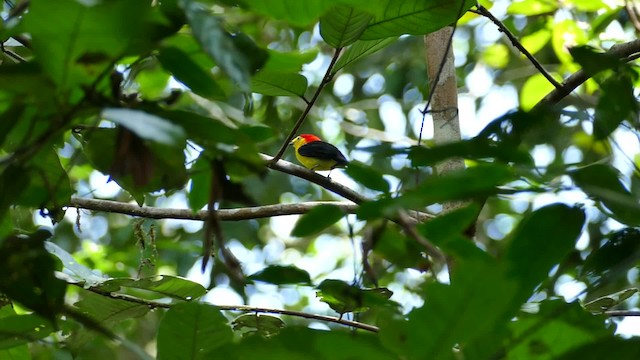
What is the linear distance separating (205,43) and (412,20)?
61 centimetres

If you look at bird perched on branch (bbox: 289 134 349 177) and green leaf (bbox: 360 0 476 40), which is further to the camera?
bird perched on branch (bbox: 289 134 349 177)

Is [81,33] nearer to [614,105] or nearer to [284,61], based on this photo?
[284,61]

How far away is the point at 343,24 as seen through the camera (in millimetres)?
1443

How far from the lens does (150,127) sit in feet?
2.77

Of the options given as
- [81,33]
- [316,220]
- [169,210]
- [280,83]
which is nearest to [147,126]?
[81,33]

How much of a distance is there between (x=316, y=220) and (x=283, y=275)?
0.49 ft

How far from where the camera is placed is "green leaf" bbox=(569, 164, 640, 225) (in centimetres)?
89

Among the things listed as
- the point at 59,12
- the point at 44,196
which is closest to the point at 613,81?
the point at 59,12

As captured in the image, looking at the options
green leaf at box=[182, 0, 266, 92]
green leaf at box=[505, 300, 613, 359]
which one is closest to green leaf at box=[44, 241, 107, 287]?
green leaf at box=[182, 0, 266, 92]

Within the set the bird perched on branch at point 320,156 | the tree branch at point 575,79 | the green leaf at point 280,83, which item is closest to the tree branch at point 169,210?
the green leaf at point 280,83

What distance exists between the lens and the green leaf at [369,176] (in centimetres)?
109

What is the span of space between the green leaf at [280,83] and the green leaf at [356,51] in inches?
3.0

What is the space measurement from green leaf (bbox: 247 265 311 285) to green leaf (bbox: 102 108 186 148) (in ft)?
0.96

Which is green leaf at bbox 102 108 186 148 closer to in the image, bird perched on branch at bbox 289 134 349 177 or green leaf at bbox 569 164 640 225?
green leaf at bbox 569 164 640 225
